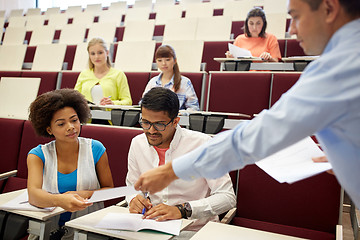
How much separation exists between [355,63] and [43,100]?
682 millimetres

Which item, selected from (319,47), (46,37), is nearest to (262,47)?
(319,47)

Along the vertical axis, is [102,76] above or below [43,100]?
above

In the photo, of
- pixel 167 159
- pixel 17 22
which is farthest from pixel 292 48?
pixel 17 22

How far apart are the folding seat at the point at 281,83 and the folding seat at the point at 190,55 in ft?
1.61

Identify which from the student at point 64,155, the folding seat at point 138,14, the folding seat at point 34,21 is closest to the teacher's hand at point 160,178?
the student at point 64,155

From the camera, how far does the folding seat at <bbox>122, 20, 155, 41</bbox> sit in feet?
7.04

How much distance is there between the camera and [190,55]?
164cm

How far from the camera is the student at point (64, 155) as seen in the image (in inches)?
29.5

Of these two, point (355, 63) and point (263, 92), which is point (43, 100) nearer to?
point (355, 63)

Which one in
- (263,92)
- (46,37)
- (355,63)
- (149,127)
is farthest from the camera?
(46,37)

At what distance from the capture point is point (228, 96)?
1.28 m

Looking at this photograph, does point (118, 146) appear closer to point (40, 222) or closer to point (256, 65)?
point (40, 222)

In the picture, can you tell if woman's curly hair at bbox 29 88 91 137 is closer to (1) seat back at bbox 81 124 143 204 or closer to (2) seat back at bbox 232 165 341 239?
(1) seat back at bbox 81 124 143 204

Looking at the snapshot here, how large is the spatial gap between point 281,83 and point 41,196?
35.2 inches
